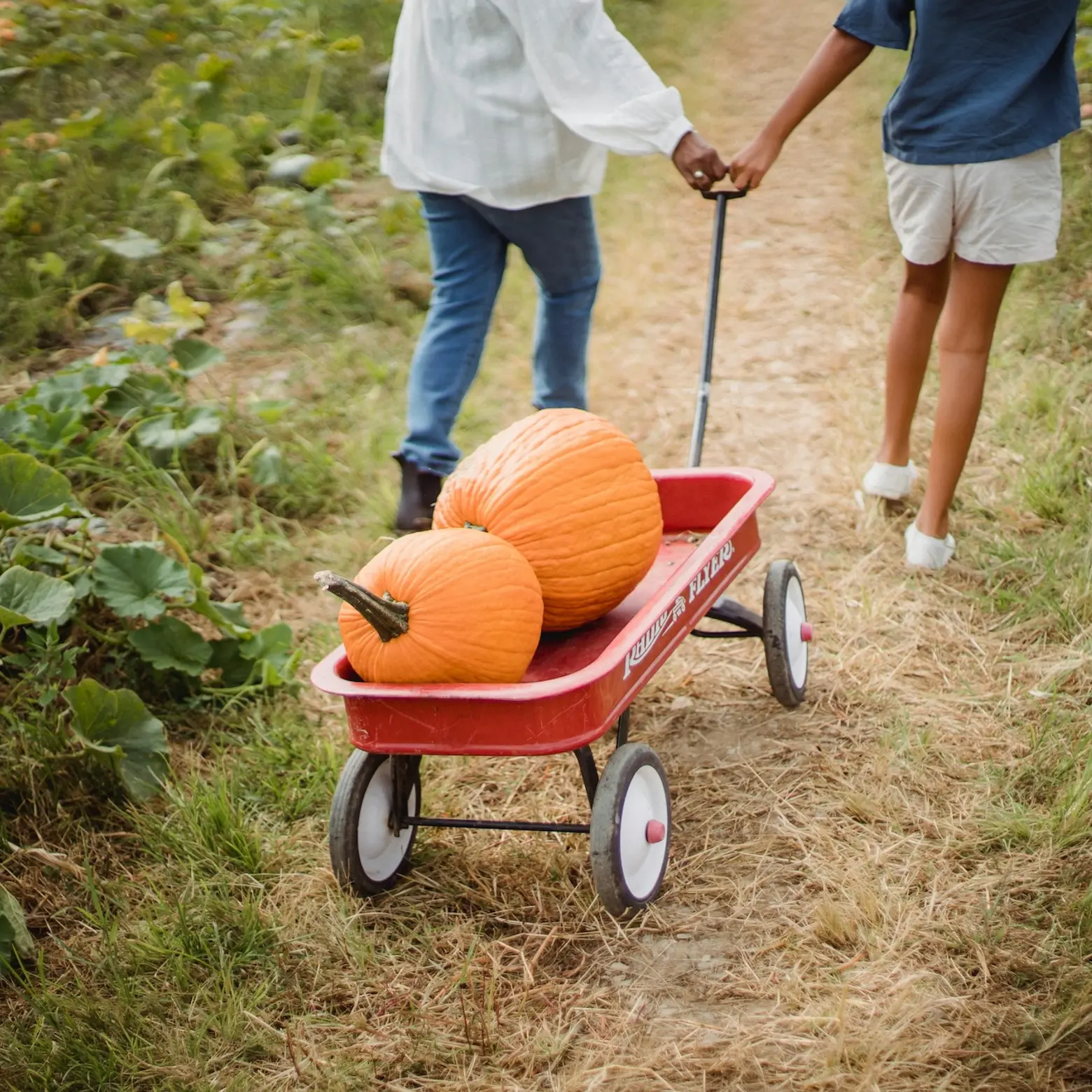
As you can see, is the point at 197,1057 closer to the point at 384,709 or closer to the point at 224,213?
the point at 384,709

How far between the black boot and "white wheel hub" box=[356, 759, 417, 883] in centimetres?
118

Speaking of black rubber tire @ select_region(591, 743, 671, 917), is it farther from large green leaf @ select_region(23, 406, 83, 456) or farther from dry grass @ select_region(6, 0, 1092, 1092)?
large green leaf @ select_region(23, 406, 83, 456)

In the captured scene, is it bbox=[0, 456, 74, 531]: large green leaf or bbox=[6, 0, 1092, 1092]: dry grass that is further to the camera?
bbox=[0, 456, 74, 531]: large green leaf

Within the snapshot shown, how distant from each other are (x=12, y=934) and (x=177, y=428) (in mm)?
1795

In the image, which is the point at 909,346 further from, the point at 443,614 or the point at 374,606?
the point at 374,606

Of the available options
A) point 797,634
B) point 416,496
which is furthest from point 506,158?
point 797,634

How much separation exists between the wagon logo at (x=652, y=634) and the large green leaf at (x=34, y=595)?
1207 mm

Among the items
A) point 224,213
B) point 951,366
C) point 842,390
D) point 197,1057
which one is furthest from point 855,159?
point 197,1057

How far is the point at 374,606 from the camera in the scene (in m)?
1.93

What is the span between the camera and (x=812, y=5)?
9320 mm

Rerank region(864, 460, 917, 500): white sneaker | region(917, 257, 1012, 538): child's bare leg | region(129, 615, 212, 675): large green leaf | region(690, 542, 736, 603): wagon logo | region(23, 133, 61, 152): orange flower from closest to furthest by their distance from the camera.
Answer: region(690, 542, 736, 603): wagon logo, region(129, 615, 212, 675): large green leaf, region(917, 257, 1012, 538): child's bare leg, region(864, 460, 917, 500): white sneaker, region(23, 133, 61, 152): orange flower

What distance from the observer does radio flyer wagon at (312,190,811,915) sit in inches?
76.1

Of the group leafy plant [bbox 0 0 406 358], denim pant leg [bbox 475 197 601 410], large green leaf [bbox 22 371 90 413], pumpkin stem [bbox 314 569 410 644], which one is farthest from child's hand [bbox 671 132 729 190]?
leafy plant [bbox 0 0 406 358]

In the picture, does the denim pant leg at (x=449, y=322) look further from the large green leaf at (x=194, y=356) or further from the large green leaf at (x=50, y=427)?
the large green leaf at (x=50, y=427)
